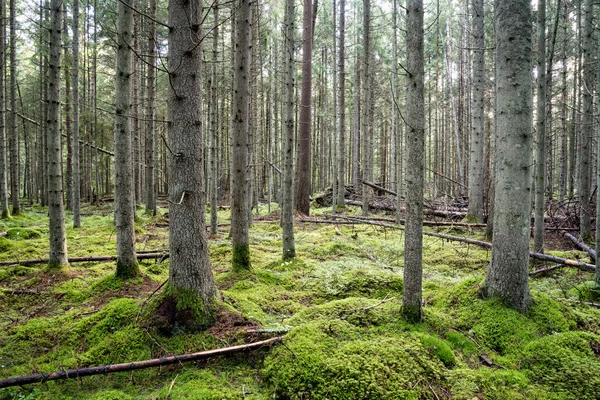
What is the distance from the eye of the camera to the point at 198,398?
2.51 m

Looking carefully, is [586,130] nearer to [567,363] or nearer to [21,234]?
[567,363]

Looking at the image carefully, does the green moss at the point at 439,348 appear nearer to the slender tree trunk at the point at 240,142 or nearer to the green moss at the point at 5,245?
the slender tree trunk at the point at 240,142

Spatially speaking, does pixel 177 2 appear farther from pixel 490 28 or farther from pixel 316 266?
pixel 490 28

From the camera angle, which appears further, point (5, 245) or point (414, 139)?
point (5, 245)

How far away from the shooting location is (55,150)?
5.55 meters

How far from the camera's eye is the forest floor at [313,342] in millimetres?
2707

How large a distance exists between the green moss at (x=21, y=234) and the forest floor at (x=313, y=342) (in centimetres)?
455

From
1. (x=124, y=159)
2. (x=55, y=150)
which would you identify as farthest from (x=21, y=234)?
(x=124, y=159)

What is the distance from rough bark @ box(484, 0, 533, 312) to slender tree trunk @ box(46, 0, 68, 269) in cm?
638

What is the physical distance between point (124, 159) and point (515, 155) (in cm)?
526

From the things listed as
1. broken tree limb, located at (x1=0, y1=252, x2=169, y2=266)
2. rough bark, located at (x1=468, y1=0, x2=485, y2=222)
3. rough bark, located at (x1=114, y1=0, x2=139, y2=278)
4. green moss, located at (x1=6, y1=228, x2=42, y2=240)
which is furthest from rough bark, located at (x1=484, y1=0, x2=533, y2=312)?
green moss, located at (x1=6, y1=228, x2=42, y2=240)

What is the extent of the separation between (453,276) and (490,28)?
20306 millimetres

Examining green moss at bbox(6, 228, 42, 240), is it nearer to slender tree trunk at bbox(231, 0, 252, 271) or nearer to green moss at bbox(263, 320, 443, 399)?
slender tree trunk at bbox(231, 0, 252, 271)

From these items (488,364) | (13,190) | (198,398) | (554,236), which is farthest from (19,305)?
(13,190)
